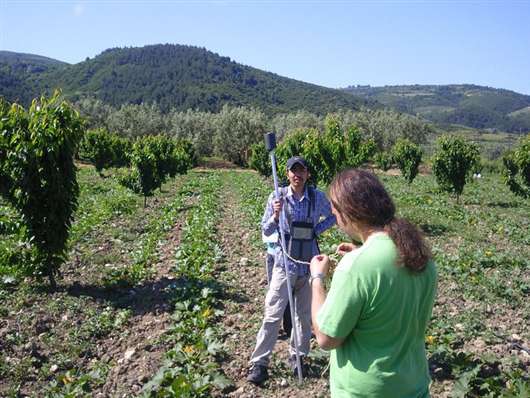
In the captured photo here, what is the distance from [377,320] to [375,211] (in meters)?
0.51

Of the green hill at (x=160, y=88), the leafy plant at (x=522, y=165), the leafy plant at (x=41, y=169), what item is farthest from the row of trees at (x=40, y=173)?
the green hill at (x=160, y=88)

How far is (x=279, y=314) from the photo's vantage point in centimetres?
487

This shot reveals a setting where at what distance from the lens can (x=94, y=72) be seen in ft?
601

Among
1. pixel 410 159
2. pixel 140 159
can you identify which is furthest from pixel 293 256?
pixel 410 159

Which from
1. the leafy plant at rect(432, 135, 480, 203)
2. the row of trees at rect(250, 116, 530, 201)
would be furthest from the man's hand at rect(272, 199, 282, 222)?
the leafy plant at rect(432, 135, 480, 203)

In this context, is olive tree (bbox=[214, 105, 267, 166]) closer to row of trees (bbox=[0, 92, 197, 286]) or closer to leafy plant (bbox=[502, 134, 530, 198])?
leafy plant (bbox=[502, 134, 530, 198])

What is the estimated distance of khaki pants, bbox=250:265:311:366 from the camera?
15.9 ft

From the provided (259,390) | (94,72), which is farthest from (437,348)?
(94,72)

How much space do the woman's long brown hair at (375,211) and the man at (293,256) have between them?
7.92 ft

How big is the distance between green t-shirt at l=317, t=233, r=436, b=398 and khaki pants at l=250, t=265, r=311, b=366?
2.56m

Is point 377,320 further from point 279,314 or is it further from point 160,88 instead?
point 160,88

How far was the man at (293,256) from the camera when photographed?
16.0 ft

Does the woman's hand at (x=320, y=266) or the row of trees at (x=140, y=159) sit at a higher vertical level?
the woman's hand at (x=320, y=266)

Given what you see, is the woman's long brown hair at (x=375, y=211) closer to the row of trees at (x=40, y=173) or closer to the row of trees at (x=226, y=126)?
the row of trees at (x=40, y=173)
